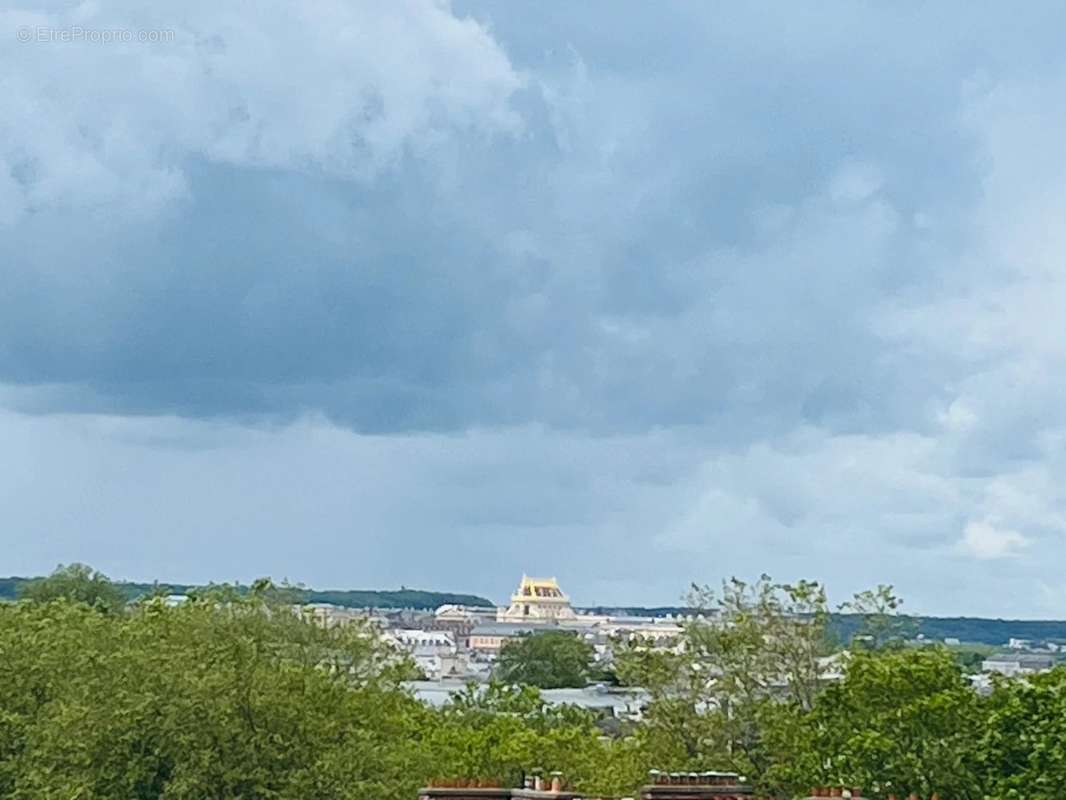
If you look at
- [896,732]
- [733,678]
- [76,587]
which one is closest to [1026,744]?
[896,732]

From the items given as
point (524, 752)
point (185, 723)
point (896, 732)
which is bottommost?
point (185, 723)

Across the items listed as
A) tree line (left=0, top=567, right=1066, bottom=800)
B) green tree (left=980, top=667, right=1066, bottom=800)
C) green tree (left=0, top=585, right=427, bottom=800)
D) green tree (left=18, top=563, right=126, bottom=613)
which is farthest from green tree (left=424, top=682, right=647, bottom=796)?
green tree (left=18, top=563, right=126, bottom=613)

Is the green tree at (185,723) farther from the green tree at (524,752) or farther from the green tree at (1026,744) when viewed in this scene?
the green tree at (1026,744)

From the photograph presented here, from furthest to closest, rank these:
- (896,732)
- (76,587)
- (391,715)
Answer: (76,587), (391,715), (896,732)

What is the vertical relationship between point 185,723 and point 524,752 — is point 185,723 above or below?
below

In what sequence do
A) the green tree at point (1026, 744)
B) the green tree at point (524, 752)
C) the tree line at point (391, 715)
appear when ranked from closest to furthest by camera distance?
1. the green tree at point (1026, 744)
2. the tree line at point (391, 715)
3. the green tree at point (524, 752)

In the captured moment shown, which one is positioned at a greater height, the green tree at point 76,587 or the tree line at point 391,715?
the green tree at point 76,587

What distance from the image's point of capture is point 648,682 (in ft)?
237

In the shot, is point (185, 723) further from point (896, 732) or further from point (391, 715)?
point (896, 732)

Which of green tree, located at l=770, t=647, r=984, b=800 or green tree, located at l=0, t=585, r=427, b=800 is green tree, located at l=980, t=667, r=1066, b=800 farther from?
green tree, located at l=0, t=585, r=427, b=800

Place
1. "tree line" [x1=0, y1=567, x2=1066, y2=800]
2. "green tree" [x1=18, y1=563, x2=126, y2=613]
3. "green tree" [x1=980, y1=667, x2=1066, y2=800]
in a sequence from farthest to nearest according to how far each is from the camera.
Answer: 1. "green tree" [x1=18, y1=563, x2=126, y2=613]
2. "tree line" [x1=0, y1=567, x2=1066, y2=800]
3. "green tree" [x1=980, y1=667, x2=1066, y2=800]

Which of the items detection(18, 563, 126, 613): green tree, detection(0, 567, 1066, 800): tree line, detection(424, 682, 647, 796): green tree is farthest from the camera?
detection(18, 563, 126, 613): green tree

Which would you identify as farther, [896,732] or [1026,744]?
[896,732]

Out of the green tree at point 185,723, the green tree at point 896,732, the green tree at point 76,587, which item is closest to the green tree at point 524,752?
the green tree at point 185,723
